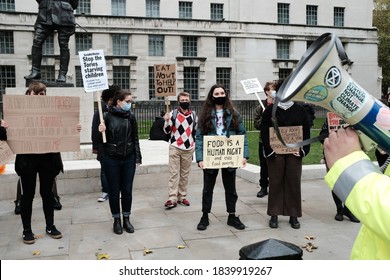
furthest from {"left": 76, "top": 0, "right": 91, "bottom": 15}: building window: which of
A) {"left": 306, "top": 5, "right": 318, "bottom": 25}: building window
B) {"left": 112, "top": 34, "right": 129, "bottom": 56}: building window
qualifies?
{"left": 306, "top": 5, "right": 318, "bottom": 25}: building window

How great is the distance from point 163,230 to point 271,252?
4176mm

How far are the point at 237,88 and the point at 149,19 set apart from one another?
1121 cm

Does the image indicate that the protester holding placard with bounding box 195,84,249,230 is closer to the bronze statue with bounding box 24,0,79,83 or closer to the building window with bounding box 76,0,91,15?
the bronze statue with bounding box 24,0,79,83

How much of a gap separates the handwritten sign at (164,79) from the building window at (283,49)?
121 ft

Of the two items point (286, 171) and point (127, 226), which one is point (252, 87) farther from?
point (127, 226)

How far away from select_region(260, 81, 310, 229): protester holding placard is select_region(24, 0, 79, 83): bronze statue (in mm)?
6658

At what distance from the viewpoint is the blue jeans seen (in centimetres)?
579

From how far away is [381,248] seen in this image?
1567 millimetres

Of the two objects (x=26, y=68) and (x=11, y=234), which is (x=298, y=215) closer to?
(x=11, y=234)

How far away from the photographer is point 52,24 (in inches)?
398

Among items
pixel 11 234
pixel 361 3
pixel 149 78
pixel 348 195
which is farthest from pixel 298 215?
pixel 361 3

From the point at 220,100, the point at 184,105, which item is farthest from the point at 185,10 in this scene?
the point at 220,100

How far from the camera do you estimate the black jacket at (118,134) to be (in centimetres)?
577

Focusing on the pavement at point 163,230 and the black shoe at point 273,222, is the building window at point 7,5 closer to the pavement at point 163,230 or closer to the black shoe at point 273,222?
the pavement at point 163,230
